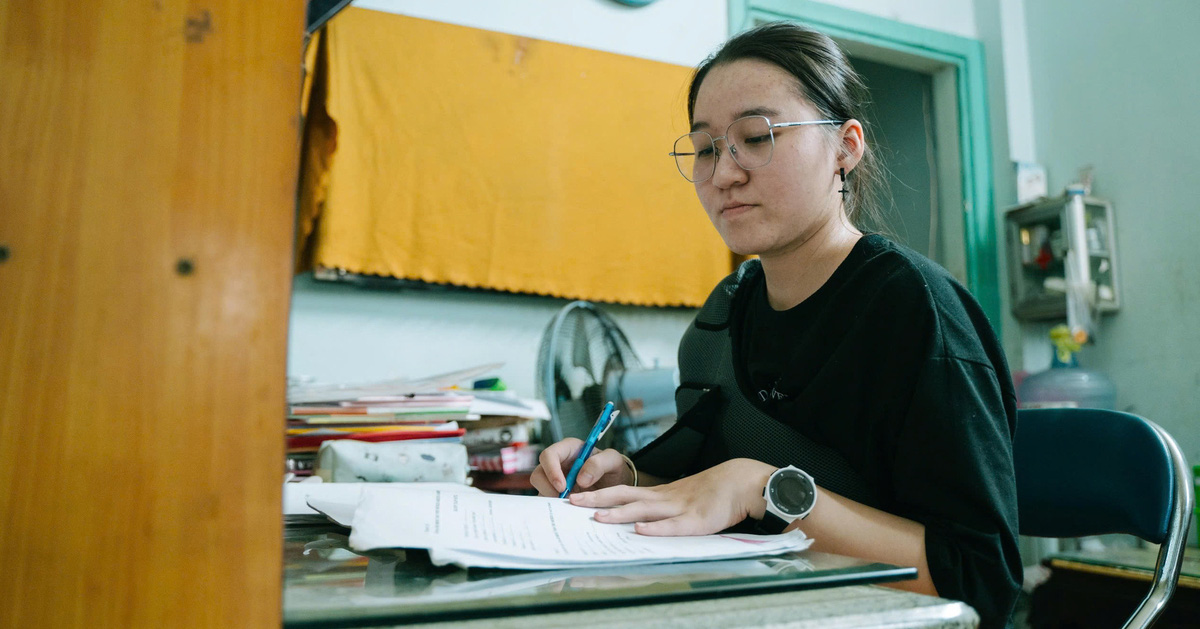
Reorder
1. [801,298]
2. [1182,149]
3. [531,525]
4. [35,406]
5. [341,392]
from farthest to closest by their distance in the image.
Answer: [1182,149]
[341,392]
[801,298]
[531,525]
[35,406]

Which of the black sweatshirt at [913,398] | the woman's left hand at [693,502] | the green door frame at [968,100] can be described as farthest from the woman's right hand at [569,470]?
the green door frame at [968,100]

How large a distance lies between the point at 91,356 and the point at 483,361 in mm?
1676

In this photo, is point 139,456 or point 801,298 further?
point 801,298

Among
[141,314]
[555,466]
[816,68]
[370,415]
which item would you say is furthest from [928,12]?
[141,314]

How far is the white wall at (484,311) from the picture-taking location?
1827 mm

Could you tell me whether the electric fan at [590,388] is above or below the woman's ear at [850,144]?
below

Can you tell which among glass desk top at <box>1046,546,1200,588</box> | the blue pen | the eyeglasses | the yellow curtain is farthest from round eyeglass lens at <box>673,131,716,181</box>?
glass desk top at <box>1046,546,1200,588</box>

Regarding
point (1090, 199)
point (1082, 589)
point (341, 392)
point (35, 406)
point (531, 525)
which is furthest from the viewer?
point (1090, 199)

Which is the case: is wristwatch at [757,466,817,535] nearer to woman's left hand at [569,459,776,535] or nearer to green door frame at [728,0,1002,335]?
woman's left hand at [569,459,776,535]

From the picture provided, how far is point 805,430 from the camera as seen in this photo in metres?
0.82

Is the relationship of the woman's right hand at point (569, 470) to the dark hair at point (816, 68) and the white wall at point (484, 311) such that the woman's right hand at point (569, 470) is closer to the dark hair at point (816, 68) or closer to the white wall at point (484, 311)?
the dark hair at point (816, 68)

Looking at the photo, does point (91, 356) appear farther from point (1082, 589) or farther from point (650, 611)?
point (1082, 589)

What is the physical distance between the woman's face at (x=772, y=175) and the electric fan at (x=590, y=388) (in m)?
0.65

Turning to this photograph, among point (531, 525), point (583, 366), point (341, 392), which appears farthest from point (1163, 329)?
point (531, 525)
